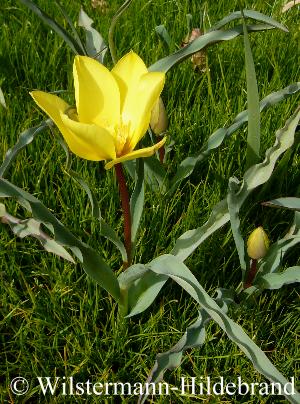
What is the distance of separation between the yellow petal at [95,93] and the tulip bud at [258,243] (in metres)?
0.29

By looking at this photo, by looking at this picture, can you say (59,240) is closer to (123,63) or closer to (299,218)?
(123,63)

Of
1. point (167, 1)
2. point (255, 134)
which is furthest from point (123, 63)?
point (167, 1)

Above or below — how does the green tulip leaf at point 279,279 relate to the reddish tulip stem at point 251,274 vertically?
below

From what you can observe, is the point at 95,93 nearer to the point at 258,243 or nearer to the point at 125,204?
the point at 125,204

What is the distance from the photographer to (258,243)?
1.05 meters

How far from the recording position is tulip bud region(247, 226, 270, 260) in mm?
1047

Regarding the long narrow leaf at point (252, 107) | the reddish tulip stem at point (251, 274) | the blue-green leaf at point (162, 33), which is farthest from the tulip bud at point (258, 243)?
the blue-green leaf at point (162, 33)

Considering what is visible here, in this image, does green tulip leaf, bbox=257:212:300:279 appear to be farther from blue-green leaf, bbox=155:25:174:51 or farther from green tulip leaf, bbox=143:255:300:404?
blue-green leaf, bbox=155:25:174:51

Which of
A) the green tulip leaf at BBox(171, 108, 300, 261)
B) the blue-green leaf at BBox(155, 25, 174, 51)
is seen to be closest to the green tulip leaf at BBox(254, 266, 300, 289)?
the green tulip leaf at BBox(171, 108, 300, 261)

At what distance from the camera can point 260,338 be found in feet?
3.80

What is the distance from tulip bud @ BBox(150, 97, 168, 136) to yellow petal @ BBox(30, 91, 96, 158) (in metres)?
0.31

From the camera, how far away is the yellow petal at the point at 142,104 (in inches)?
36.4

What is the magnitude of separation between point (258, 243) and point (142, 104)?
0.98ft

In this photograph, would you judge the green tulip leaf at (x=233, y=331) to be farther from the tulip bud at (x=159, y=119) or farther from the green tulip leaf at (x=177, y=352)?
the tulip bud at (x=159, y=119)
